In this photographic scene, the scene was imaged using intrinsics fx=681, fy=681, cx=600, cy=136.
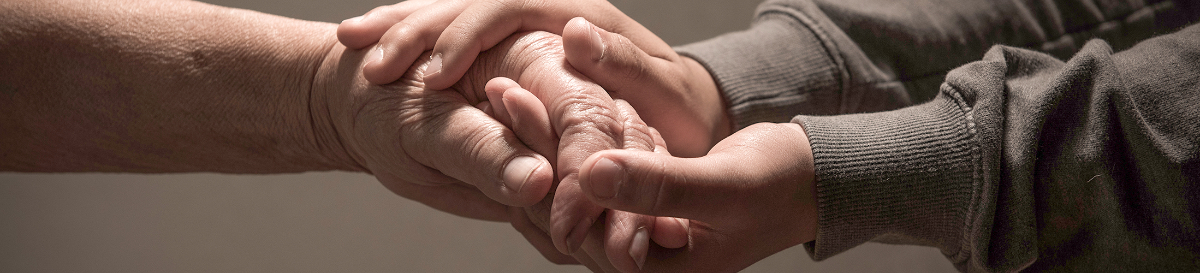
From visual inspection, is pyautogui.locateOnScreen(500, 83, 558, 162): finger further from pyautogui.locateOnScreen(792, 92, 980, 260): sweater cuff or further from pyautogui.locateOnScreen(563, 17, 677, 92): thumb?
pyautogui.locateOnScreen(792, 92, 980, 260): sweater cuff

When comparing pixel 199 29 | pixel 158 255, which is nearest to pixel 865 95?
pixel 199 29

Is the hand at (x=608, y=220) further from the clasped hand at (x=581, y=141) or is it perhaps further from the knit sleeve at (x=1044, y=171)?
the knit sleeve at (x=1044, y=171)

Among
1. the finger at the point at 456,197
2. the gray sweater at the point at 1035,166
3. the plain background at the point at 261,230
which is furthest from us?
the plain background at the point at 261,230

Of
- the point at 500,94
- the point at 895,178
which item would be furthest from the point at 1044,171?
the point at 500,94

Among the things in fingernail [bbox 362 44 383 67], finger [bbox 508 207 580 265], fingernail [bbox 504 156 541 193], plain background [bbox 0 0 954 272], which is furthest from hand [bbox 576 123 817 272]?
plain background [bbox 0 0 954 272]

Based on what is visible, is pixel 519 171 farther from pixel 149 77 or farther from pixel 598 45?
pixel 149 77

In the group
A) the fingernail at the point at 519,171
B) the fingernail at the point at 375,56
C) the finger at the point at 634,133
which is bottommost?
the finger at the point at 634,133

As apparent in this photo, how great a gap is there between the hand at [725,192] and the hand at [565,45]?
19 cm

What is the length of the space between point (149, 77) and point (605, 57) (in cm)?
63

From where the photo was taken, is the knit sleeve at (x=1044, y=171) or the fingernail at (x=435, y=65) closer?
the knit sleeve at (x=1044, y=171)

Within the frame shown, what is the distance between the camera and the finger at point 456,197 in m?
0.99

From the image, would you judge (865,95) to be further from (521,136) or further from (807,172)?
(521,136)

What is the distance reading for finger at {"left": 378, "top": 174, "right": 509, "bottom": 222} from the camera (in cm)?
99

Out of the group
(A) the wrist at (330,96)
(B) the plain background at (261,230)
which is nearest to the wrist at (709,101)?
(A) the wrist at (330,96)
